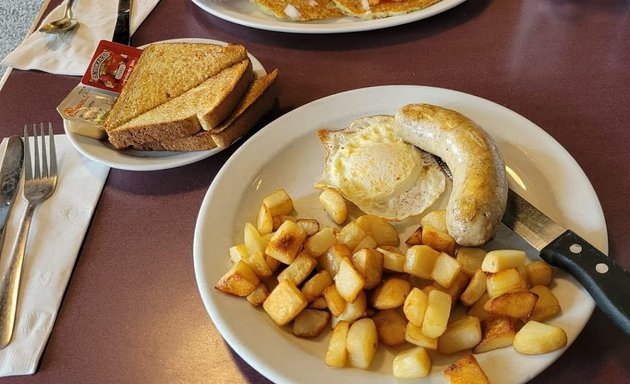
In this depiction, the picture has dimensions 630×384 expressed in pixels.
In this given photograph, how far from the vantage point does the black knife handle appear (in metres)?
0.97

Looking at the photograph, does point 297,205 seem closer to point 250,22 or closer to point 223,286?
point 223,286

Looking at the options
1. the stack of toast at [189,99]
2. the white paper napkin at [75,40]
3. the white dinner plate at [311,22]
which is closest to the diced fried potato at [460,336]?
the stack of toast at [189,99]

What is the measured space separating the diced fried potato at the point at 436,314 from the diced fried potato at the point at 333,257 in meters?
0.20

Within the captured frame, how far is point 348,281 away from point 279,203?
1.03 ft

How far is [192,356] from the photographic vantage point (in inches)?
46.4

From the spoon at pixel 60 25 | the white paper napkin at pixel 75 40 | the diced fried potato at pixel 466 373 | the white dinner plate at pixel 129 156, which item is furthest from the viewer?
the spoon at pixel 60 25

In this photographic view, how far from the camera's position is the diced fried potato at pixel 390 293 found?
1.08 m

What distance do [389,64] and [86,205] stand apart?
Result: 3.14 ft

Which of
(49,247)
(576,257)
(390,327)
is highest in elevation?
(576,257)

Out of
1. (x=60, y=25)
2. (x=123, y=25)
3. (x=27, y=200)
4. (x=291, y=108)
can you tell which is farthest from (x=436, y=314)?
(x=60, y=25)

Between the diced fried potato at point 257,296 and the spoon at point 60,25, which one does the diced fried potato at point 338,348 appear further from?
the spoon at point 60,25

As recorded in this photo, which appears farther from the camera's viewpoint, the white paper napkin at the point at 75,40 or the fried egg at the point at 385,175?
the white paper napkin at the point at 75,40

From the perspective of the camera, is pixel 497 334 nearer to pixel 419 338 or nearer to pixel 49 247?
pixel 419 338

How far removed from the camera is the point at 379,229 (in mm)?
1234
